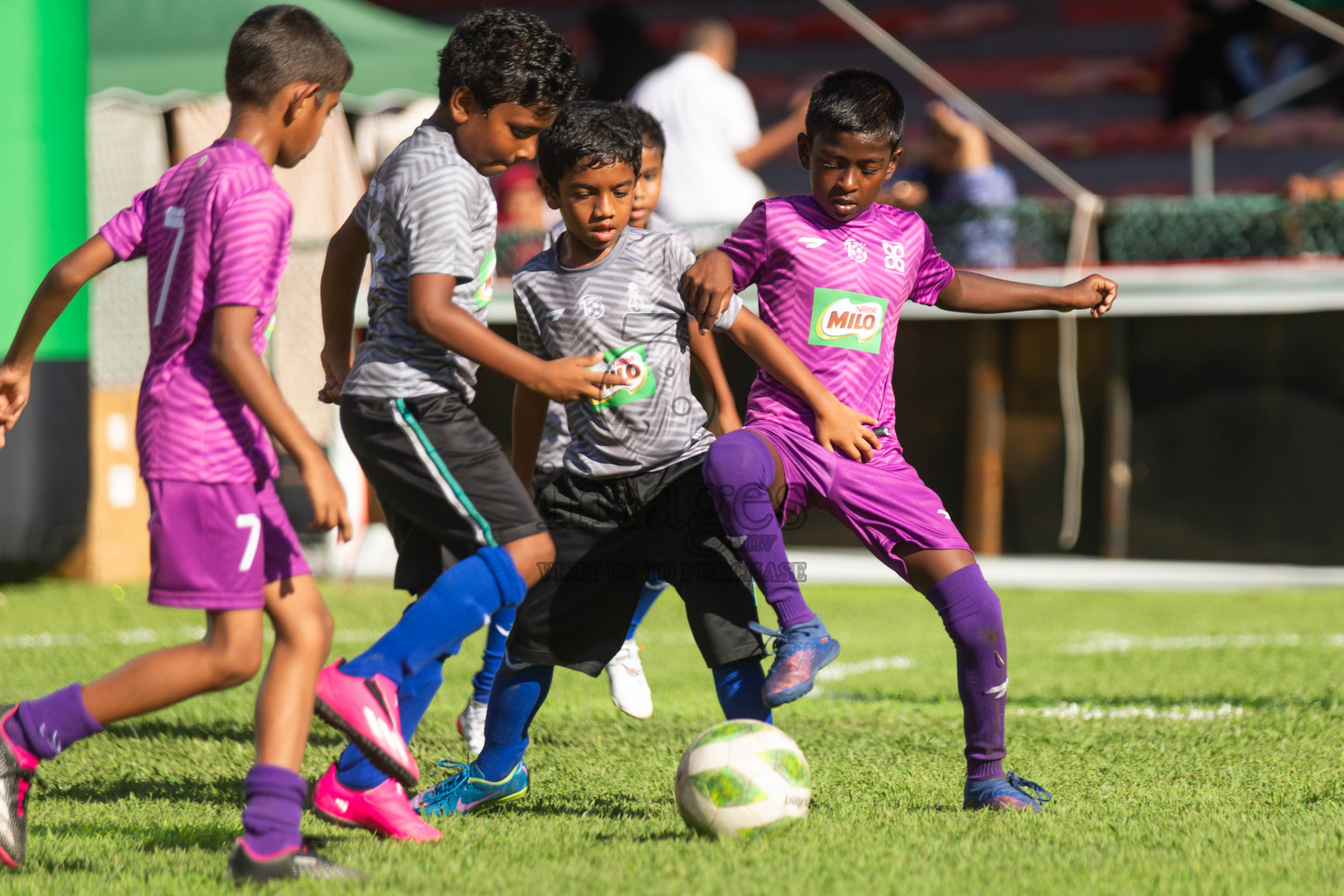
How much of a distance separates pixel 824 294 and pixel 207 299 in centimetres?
157

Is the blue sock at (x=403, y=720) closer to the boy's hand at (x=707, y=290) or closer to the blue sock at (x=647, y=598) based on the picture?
the boy's hand at (x=707, y=290)

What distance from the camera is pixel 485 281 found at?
336 cm

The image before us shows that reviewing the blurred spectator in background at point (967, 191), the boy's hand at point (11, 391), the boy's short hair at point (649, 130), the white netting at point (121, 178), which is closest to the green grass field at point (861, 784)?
the boy's hand at point (11, 391)

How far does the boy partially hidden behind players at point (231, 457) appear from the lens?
112 inches

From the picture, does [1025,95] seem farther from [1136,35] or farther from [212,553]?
[212,553]

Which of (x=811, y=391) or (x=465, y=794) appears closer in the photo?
(x=811, y=391)

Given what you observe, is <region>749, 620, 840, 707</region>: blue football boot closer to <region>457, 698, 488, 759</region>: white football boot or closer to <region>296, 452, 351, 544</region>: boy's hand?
→ <region>296, 452, 351, 544</region>: boy's hand

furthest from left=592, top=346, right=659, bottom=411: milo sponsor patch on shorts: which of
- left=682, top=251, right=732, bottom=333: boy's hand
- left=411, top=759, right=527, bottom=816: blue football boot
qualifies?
left=411, top=759, right=527, bottom=816: blue football boot

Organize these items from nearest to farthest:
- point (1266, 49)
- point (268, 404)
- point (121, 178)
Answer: point (268, 404) → point (121, 178) → point (1266, 49)

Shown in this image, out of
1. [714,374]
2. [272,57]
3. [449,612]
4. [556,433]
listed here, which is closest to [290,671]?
[449,612]

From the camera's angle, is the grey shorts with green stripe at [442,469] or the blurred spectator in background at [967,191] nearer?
the grey shorts with green stripe at [442,469]

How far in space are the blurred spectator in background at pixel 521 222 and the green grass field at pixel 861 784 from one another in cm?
375

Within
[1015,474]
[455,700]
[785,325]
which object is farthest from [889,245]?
[1015,474]

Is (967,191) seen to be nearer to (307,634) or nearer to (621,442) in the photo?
(621,442)
